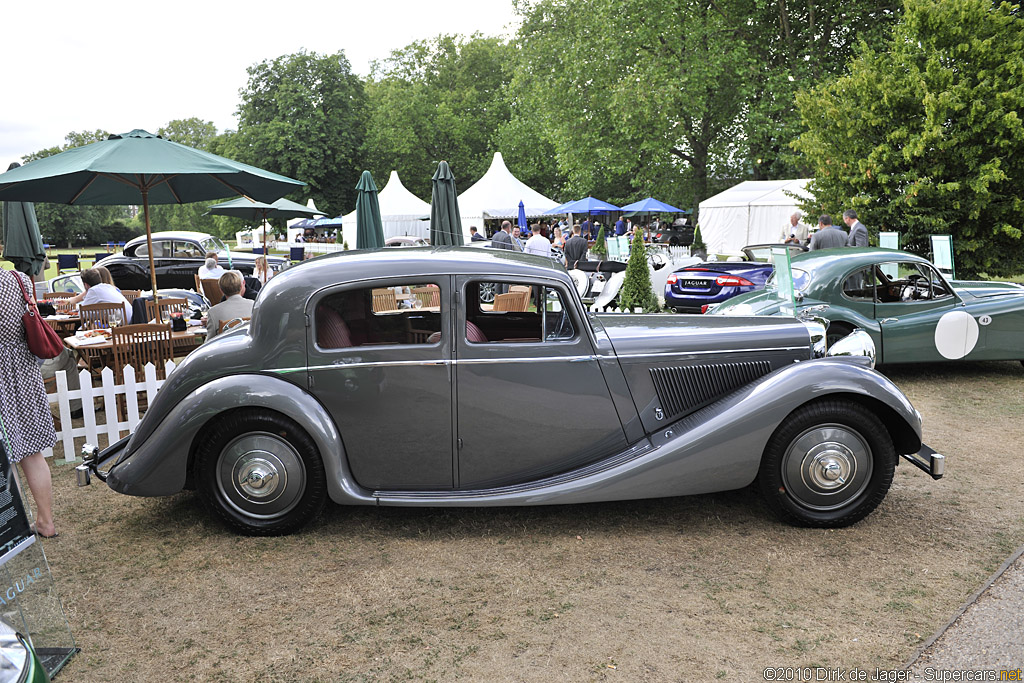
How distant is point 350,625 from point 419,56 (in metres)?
51.1

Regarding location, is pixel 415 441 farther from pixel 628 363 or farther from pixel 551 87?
pixel 551 87

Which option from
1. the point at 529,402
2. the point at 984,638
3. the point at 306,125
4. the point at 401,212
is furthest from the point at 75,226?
the point at 984,638

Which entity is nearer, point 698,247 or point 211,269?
point 211,269

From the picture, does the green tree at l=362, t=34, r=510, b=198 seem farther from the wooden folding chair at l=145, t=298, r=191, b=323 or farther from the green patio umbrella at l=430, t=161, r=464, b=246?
the wooden folding chair at l=145, t=298, r=191, b=323

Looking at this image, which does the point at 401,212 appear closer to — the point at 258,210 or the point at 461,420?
the point at 258,210

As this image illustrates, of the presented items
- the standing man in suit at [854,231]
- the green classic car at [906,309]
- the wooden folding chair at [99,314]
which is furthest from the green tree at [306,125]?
the green classic car at [906,309]

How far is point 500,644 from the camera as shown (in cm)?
343

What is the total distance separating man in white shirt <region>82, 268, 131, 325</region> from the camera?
878 cm

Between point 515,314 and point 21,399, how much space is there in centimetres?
313

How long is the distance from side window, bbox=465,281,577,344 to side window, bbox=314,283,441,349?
0.26 m

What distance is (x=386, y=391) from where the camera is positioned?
4.46m

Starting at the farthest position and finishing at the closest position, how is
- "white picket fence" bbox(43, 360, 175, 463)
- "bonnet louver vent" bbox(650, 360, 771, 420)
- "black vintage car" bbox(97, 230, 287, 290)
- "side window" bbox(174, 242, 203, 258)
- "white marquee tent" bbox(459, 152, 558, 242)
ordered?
1. "white marquee tent" bbox(459, 152, 558, 242)
2. "side window" bbox(174, 242, 203, 258)
3. "black vintage car" bbox(97, 230, 287, 290)
4. "white picket fence" bbox(43, 360, 175, 463)
5. "bonnet louver vent" bbox(650, 360, 771, 420)

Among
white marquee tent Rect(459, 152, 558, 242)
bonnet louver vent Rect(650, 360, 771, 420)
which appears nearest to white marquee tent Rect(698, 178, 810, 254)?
white marquee tent Rect(459, 152, 558, 242)

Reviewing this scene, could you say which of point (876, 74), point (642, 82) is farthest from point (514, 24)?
point (876, 74)
